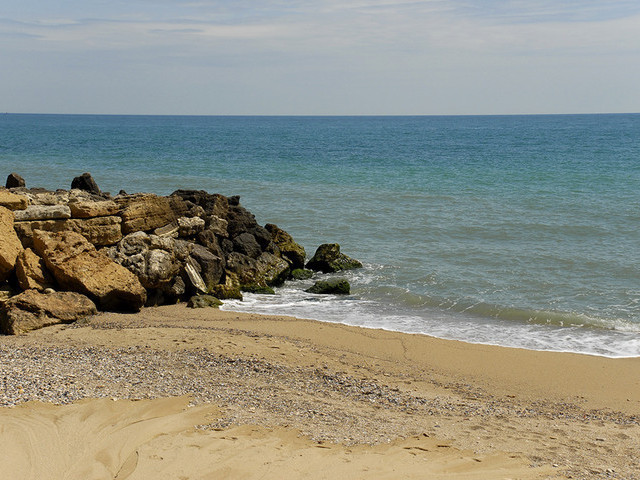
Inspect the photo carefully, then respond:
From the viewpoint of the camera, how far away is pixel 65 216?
13.8 meters

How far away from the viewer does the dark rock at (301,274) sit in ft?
54.9

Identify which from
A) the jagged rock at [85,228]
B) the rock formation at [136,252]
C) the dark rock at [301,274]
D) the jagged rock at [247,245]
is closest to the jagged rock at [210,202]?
the rock formation at [136,252]

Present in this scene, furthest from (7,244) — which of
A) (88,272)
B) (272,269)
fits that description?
(272,269)

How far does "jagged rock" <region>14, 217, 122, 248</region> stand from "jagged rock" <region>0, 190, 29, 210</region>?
1.61 feet

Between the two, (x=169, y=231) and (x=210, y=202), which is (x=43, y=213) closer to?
(x=169, y=231)

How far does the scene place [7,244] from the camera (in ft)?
40.7

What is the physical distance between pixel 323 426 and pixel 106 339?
4.76 meters

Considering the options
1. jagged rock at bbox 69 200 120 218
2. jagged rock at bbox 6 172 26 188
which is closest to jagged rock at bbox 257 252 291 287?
jagged rock at bbox 69 200 120 218

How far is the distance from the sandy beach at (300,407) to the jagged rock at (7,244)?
191 cm

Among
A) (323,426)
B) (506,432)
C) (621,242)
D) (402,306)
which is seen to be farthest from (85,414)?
(621,242)

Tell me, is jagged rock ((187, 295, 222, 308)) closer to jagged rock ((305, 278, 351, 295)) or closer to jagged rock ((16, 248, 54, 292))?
jagged rock ((305, 278, 351, 295))

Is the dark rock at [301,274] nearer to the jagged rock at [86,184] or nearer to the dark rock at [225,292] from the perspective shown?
the dark rock at [225,292]

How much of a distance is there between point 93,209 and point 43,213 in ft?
3.20

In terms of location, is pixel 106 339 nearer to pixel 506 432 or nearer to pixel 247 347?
pixel 247 347
